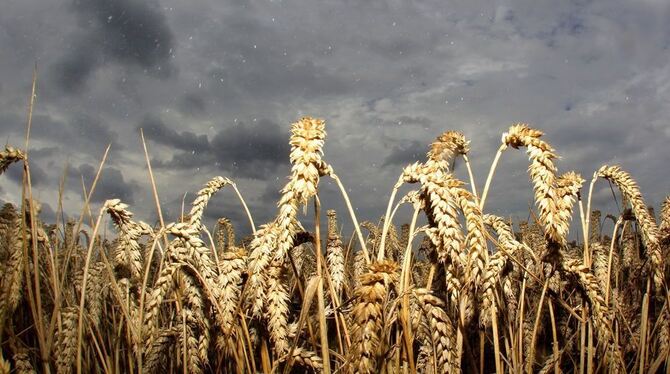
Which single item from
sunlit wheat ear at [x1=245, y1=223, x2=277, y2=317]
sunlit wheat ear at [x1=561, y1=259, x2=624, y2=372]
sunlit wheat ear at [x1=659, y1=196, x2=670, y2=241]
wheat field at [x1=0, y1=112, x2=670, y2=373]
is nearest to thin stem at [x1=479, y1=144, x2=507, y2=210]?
wheat field at [x1=0, y1=112, x2=670, y2=373]

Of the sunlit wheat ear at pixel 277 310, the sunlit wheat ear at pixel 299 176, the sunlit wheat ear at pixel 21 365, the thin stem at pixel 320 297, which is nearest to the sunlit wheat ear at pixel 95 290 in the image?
the sunlit wheat ear at pixel 21 365

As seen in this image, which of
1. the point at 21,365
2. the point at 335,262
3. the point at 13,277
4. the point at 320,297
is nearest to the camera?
the point at 320,297

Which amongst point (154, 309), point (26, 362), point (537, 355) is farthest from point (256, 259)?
point (537, 355)

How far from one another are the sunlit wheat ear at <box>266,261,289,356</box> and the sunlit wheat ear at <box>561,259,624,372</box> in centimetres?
150

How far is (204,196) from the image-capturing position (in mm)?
3090

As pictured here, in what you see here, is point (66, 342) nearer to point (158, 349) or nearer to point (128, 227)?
point (158, 349)

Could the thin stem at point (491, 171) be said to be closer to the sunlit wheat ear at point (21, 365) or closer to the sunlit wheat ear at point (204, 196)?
the sunlit wheat ear at point (204, 196)

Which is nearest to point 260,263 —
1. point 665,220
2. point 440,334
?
point 440,334

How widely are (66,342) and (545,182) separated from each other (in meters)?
2.49

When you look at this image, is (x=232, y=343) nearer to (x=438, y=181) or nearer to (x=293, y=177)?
(x=293, y=177)

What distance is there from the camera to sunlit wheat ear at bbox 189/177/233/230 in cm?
306

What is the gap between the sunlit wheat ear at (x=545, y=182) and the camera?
7.30 feet

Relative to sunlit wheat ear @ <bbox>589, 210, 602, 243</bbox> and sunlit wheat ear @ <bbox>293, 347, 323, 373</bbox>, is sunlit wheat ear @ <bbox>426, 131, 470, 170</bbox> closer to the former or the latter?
sunlit wheat ear @ <bbox>293, 347, 323, 373</bbox>

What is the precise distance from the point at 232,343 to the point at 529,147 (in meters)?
1.69
